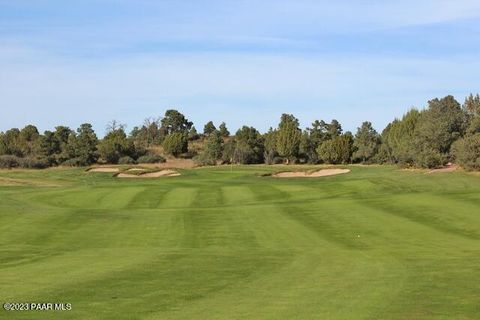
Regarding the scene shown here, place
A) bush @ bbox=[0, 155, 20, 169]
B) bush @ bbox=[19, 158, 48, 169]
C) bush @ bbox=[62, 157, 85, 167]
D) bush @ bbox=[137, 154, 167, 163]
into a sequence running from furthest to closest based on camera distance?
1. bush @ bbox=[137, 154, 167, 163]
2. bush @ bbox=[62, 157, 85, 167]
3. bush @ bbox=[19, 158, 48, 169]
4. bush @ bbox=[0, 155, 20, 169]

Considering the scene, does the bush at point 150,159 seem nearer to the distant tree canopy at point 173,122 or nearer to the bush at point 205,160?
the bush at point 205,160

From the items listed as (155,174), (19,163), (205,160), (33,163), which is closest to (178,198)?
(155,174)

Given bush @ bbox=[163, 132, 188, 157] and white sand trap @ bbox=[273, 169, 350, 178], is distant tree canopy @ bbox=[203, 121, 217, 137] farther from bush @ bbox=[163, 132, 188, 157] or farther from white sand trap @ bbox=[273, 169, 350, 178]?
white sand trap @ bbox=[273, 169, 350, 178]

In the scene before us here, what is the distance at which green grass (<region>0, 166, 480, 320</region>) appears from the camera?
1071 cm

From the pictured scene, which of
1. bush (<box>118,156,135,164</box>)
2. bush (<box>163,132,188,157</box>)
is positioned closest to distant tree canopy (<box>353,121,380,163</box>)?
bush (<box>163,132,188,157</box>)

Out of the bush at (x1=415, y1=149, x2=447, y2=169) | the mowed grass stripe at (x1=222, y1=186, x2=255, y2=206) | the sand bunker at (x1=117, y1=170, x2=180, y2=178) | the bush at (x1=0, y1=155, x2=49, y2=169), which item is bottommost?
the mowed grass stripe at (x1=222, y1=186, x2=255, y2=206)

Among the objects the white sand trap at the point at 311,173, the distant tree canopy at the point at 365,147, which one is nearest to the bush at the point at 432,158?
the white sand trap at the point at 311,173

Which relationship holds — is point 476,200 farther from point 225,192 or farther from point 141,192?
point 141,192

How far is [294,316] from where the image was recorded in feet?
32.4

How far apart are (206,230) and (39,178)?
52.9m

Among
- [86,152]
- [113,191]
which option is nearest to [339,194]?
[113,191]

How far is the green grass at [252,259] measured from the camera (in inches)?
422

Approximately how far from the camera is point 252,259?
1742 centimetres

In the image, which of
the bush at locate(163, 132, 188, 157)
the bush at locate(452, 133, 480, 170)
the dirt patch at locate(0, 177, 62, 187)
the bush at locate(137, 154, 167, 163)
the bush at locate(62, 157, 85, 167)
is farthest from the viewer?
the bush at locate(163, 132, 188, 157)
